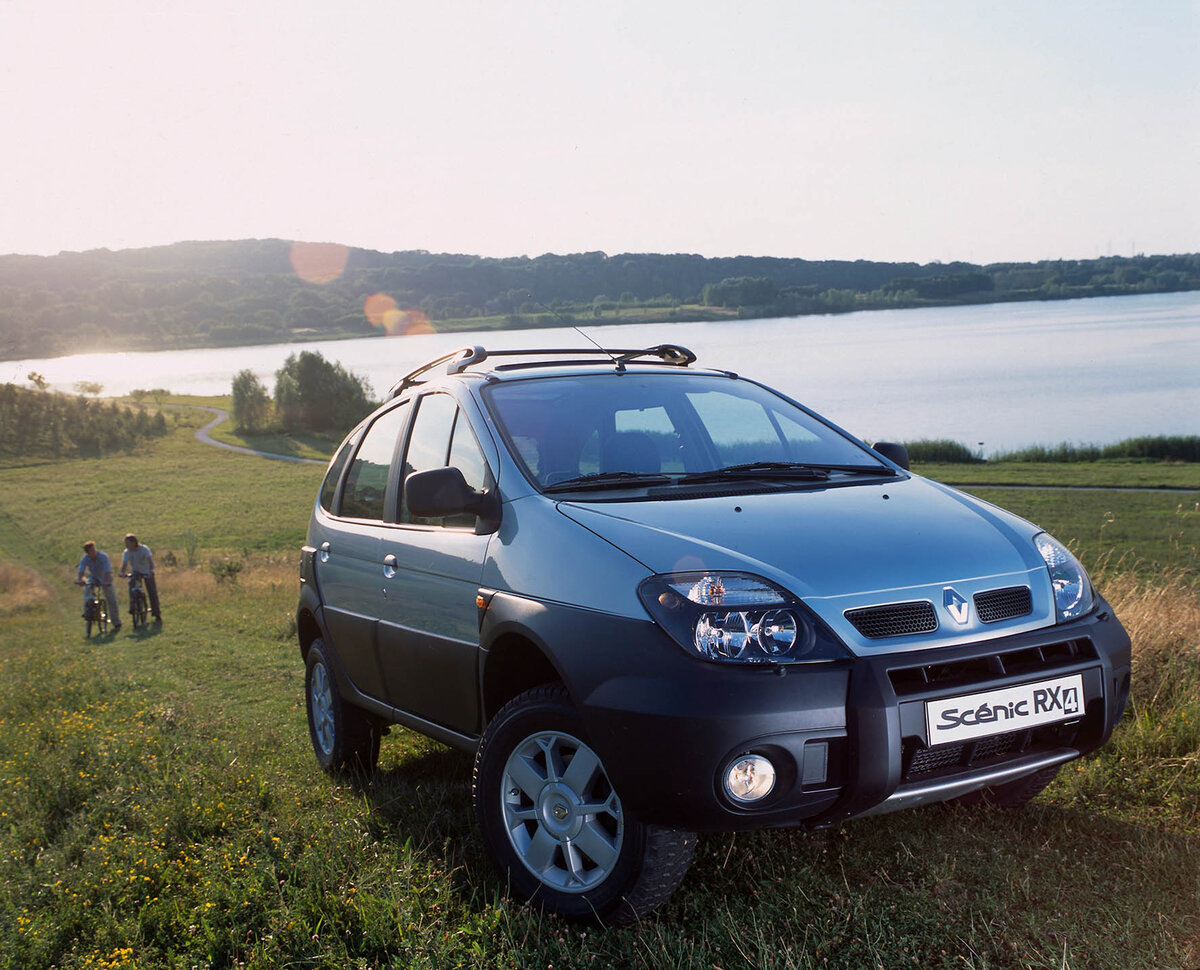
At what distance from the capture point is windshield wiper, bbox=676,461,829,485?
13.0 feet

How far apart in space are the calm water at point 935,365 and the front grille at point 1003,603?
2.52 m

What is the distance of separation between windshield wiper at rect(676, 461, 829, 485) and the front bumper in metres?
1.00

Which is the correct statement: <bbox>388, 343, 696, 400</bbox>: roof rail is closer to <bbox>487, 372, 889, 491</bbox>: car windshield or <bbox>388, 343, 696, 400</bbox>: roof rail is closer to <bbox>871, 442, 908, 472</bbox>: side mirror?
<bbox>487, 372, 889, 491</bbox>: car windshield

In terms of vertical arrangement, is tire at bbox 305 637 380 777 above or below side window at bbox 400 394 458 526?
below

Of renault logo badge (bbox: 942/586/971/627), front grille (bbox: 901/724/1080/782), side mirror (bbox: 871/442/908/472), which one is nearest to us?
front grille (bbox: 901/724/1080/782)

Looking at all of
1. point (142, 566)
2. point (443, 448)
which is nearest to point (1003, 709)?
point (443, 448)

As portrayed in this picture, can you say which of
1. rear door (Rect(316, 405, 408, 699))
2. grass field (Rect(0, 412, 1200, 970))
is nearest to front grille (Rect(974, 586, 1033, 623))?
grass field (Rect(0, 412, 1200, 970))

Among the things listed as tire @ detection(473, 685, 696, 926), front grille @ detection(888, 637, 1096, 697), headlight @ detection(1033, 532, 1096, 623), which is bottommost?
tire @ detection(473, 685, 696, 926)

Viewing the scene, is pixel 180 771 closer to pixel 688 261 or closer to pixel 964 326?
pixel 688 261

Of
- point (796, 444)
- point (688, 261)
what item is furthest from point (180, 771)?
point (688, 261)

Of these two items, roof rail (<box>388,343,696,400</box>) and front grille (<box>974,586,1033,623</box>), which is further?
roof rail (<box>388,343,696,400</box>)

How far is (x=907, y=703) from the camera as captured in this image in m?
2.90

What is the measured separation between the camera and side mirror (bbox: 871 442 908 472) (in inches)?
181

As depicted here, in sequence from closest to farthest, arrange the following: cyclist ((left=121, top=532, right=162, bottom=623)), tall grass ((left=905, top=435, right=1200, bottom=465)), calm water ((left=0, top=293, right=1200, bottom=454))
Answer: cyclist ((left=121, top=532, right=162, bottom=623)) → tall grass ((left=905, top=435, right=1200, bottom=465)) → calm water ((left=0, top=293, right=1200, bottom=454))
